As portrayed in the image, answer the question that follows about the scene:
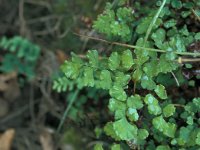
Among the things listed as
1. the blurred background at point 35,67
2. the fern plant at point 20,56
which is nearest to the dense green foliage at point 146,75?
the blurred background at point 35,67

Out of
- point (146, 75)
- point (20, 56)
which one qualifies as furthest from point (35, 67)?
point (146, 75)

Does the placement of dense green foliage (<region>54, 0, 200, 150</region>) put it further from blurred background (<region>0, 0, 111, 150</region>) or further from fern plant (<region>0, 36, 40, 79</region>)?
fern plant (<region>0, 36, 40, 79</region>)

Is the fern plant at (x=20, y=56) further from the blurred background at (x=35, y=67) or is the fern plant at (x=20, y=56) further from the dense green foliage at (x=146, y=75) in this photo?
the dense green foliage at (x=146, y=75)

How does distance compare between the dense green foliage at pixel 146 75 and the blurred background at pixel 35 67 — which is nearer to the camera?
the dense green foliage at pixel 146 75

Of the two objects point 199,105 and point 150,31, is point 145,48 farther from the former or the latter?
point 199,105

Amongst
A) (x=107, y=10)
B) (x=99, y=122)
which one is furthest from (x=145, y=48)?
(x=99, y=122)

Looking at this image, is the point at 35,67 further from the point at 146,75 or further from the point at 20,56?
the point at 146,75
